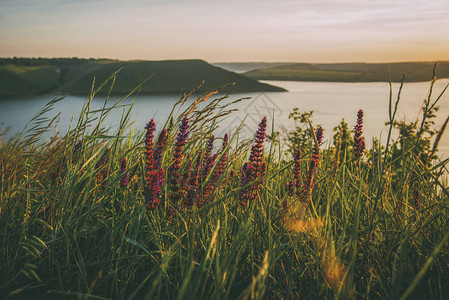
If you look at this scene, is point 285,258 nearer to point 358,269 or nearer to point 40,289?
point 358,269

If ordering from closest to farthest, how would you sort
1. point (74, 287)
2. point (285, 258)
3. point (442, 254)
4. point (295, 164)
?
point (74, 287), point (442, 254), point (285, 258), point (295, 164)

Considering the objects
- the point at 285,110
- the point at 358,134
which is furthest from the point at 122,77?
the point at 358,134

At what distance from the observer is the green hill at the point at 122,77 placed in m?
75.5

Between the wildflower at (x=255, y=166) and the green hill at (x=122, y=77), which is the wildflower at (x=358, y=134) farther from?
the green hill at (x=122, y=77)

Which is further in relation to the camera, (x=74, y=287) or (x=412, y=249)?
(x=412, y=249)

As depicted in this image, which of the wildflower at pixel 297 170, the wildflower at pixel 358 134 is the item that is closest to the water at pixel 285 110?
the wildflower at pixel 358 134

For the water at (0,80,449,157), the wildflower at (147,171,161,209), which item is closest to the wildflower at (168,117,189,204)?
the wildflower at (147,171,161,209)

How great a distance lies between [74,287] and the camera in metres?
1.51

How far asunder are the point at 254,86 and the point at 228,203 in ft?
288

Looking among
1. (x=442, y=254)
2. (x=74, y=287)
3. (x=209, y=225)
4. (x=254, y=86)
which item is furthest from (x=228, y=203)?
(x=254, y=86)

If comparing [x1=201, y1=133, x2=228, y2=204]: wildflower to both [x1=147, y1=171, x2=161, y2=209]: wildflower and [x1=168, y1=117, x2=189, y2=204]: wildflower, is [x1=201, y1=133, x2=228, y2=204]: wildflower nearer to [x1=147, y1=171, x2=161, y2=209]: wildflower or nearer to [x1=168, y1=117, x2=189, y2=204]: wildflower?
[x1=168, y1=117, x2=189, y2=204]: wildflower

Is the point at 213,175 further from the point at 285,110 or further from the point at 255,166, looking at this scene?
the point at 285,110

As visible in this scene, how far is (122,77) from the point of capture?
83.9 meters

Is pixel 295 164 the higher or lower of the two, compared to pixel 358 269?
higher
